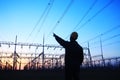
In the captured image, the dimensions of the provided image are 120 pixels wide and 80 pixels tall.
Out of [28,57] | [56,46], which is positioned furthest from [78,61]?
[28,57]

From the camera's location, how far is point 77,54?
4.77 metres

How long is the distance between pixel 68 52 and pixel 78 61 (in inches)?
12.2

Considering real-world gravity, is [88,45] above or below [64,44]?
above

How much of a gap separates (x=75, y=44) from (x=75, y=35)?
0.77 ft

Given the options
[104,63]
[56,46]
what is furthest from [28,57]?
[104,63]

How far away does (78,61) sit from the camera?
15.6 feet

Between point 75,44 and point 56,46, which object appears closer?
point 75,44

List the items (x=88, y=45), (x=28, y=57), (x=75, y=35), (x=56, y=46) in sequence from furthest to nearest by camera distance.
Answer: (x=28, y=57) → (x=88, y=45) → (x=56, y=46) → (x=75, y=35)

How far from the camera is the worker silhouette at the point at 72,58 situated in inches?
181

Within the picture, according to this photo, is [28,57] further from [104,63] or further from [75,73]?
[75,73]

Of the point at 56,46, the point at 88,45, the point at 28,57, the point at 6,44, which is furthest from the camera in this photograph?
the point at 28,57

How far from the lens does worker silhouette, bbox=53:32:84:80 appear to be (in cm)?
459

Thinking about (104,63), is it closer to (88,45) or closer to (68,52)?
(88,45)

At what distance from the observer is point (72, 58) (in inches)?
185
